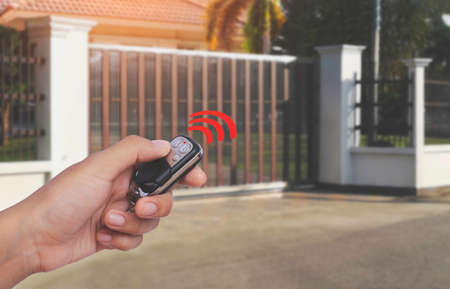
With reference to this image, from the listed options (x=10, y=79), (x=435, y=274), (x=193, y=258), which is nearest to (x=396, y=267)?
(x=435, y=274)

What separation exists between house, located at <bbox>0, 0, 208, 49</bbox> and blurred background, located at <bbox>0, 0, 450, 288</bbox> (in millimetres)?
10156

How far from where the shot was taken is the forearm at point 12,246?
5.66ft

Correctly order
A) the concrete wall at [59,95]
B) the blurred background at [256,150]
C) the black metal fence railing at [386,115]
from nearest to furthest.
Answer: the blurred background at [256,150], the concrete wall at [59,95], the black metal fence railing at [386,115]

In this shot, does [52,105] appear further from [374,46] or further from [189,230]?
[374,46]

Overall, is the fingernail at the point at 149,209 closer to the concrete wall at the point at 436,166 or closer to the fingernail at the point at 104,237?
the fingernail at the point at 104,237

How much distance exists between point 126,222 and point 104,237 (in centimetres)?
17

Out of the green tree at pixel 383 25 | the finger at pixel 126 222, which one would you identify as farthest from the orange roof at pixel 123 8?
the finger at pixel 126 222

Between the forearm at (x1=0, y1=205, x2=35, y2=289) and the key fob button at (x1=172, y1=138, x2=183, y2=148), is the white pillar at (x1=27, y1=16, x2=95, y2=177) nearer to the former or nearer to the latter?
the forearm at (x1=0, y1=205, x2=35, y2=289)

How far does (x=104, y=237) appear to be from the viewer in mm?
2025

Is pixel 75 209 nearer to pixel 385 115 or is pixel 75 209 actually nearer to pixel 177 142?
pixel 177 142

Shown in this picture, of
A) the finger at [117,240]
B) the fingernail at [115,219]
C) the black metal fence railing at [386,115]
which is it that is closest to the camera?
the fingernail at [115,219]

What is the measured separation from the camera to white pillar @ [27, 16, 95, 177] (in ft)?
27.6

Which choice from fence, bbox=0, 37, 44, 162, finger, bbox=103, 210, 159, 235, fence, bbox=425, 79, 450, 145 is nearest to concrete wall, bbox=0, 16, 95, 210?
fence, bbox=0, 37, 44, 162

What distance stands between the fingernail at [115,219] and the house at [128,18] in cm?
1818
